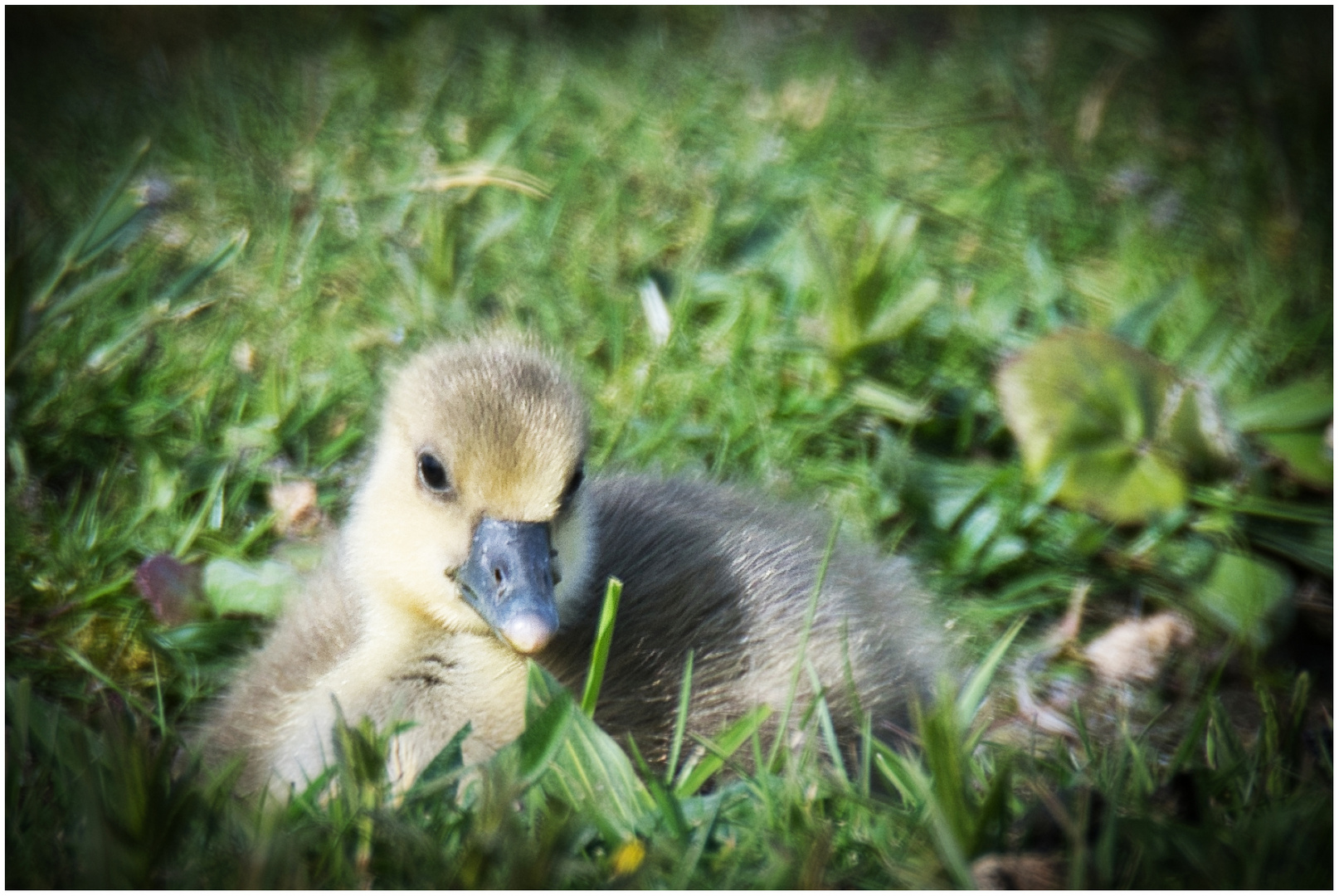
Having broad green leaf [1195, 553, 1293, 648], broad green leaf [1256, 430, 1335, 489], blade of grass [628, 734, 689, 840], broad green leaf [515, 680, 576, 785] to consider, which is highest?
broad green leaf [1256, 430, 1335, 489]

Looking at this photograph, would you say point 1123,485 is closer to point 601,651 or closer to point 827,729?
point 827,729

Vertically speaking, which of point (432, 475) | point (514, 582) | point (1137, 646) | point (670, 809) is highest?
point (432, 475)

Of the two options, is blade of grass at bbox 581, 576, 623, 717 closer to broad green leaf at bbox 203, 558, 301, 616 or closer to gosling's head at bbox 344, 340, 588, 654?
gosling's head at bbox 344, 340, 588, 654

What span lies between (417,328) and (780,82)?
1.51 m

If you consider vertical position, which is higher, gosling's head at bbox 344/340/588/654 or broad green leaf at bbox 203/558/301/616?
gosling's head at bbox 344/340/588/654

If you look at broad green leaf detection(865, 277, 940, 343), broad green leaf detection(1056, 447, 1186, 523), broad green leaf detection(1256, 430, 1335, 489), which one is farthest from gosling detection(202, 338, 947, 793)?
broad green leaf detection(1256, 430, 1335, 489)

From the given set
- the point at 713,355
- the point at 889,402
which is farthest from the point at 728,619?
the point at 713,355

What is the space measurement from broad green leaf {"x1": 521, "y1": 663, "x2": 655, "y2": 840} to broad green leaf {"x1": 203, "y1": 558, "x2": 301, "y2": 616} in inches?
27.1

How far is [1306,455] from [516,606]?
1.51m

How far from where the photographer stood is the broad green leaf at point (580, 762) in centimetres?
136

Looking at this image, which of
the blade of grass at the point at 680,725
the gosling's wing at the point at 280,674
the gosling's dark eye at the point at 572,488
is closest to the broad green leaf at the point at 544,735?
the blade of grass at the point at 680,725

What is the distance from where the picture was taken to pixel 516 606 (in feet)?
4.74

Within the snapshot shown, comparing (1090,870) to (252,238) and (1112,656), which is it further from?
(252,238)

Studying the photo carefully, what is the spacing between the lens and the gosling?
4.96ft
